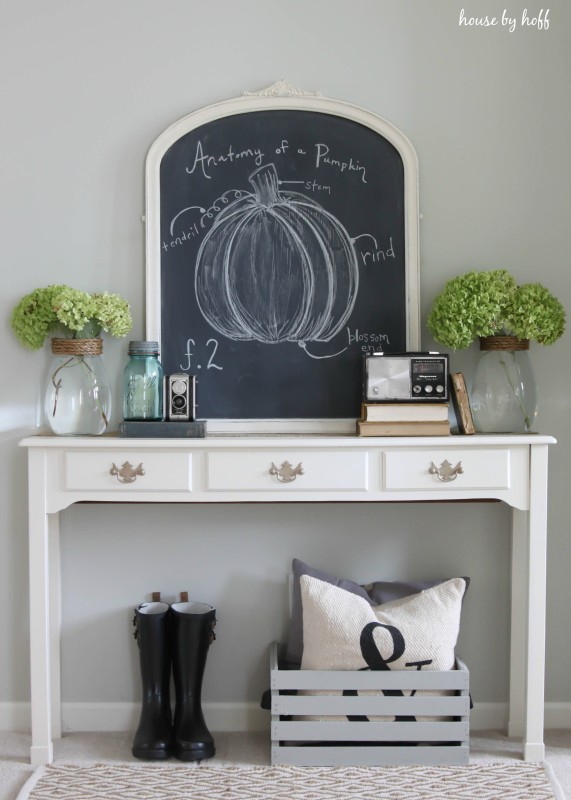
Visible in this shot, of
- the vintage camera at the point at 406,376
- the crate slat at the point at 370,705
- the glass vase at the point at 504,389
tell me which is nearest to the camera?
the crate slat at the point at 370,705

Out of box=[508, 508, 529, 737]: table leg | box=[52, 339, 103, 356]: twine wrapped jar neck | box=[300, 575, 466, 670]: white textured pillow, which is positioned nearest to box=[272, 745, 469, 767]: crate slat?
box=[300, 575, 466, 670]: white textured pillow

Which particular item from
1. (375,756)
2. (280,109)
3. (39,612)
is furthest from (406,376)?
(39,612)

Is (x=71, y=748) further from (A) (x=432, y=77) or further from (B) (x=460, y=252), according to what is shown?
(A) (x=432, y=77)

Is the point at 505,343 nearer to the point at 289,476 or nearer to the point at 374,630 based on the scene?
the point at 289,476

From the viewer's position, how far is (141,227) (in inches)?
99.7

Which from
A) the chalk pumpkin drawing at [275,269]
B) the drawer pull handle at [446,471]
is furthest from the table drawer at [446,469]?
the chalk pumpkin drawing at [275,269]

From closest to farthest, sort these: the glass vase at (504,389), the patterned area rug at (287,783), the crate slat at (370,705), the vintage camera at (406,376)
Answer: the patterned area rug at (287,783) → the crate slat at (370,705) → the vintage camera at (406,376) → the glass vase at (504,389)

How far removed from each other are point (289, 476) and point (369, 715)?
676 mm

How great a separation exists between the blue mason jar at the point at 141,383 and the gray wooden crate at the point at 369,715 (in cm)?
82

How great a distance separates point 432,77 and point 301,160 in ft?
1.53

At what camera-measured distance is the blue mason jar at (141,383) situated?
2410mm

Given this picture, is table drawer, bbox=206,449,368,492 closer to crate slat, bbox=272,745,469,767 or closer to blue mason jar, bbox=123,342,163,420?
blue mason jar, bbox=123,342,163,420

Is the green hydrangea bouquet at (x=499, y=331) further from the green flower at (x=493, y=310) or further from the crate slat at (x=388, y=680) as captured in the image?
the crate slat at (x=388, y=680)

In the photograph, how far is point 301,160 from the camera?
2525mm
